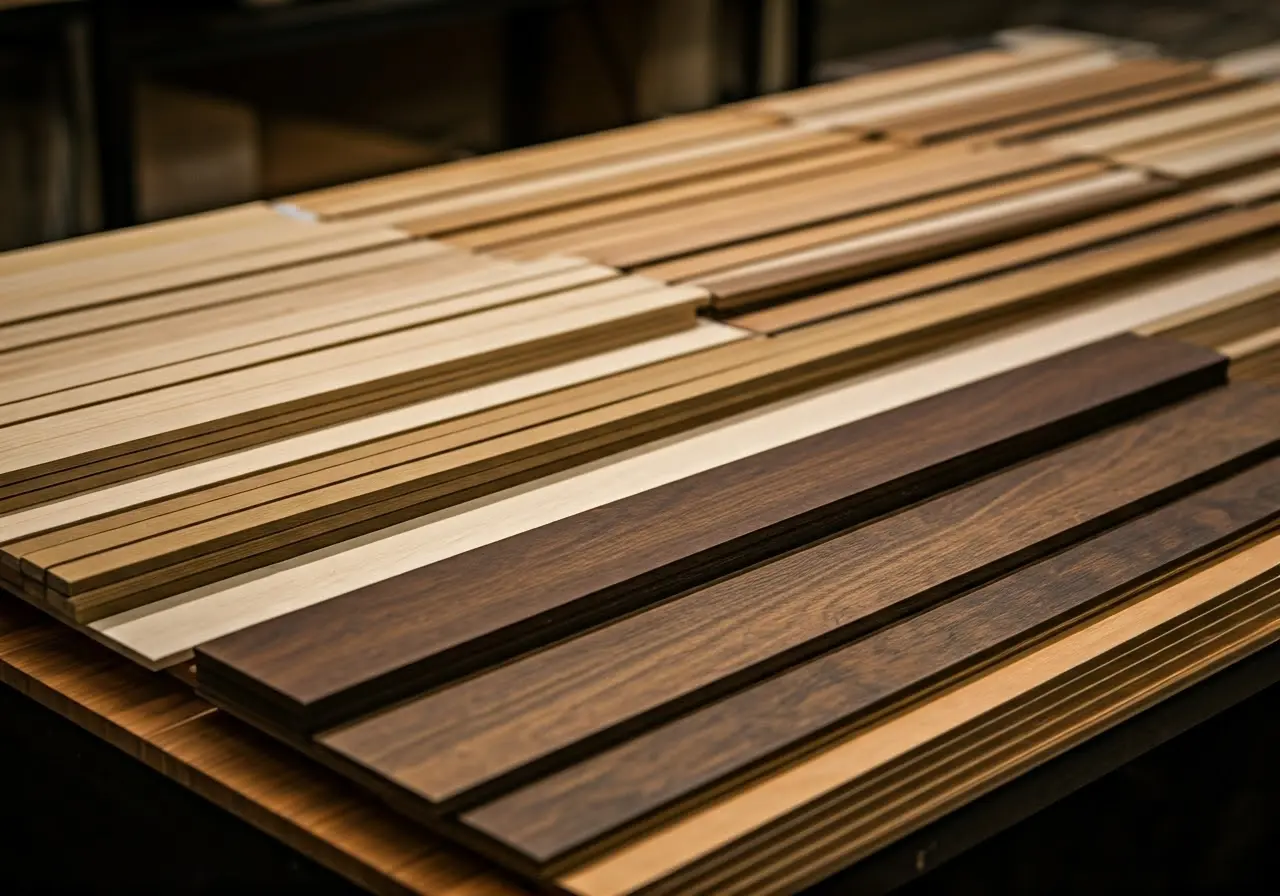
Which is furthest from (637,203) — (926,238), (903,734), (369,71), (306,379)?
(369,71)

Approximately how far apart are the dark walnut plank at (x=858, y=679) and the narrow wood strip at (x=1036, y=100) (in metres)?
1.13

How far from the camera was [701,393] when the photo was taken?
65.2 inches

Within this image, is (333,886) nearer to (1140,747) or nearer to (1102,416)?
(1140,747)

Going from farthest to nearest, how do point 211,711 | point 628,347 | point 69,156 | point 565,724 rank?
1. point 69,156
2. point 628,347
3. point 211,711
4. point 565,724

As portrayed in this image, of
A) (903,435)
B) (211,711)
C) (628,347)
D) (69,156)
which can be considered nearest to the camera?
(211,711)

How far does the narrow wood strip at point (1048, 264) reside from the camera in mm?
1919

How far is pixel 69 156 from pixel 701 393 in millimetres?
2002

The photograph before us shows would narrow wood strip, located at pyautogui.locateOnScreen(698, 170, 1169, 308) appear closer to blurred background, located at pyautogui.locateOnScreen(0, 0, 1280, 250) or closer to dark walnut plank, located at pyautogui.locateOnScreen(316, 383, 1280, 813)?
dark walnut plank, located at pyautogui.locateOnScreen(316, 383, 1280, 813)

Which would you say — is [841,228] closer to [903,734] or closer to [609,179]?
[609,179]

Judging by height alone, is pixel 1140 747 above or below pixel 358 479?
below

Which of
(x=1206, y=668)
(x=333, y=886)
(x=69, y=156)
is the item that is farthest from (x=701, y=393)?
(x=69, y=156)

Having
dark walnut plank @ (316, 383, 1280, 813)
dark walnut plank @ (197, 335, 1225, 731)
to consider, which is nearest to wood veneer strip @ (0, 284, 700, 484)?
dark walnut plank @ (197, 335, 1225, 731)

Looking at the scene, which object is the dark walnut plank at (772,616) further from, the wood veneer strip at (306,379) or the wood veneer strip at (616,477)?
the wood veneer strip at (306,379)

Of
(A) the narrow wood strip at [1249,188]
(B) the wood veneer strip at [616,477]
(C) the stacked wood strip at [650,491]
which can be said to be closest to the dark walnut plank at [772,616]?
(C) the stacked wood strip at [650,491]
